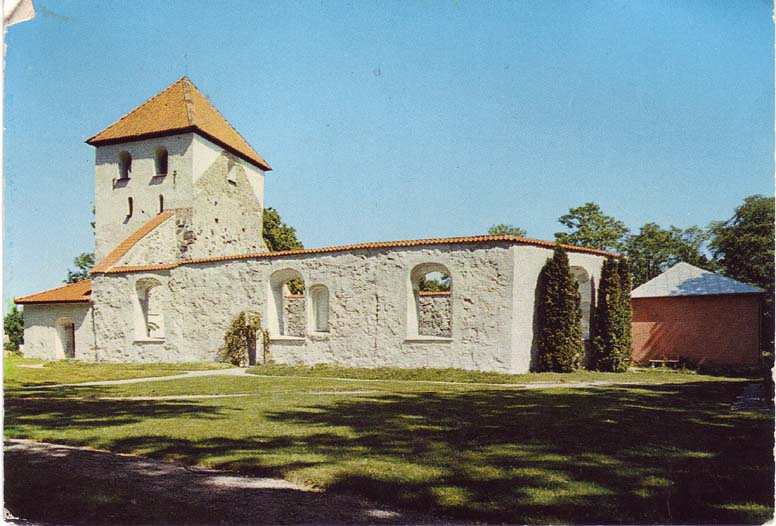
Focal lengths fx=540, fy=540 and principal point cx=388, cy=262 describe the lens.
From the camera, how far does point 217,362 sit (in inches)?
735

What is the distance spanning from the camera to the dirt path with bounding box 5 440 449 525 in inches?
140

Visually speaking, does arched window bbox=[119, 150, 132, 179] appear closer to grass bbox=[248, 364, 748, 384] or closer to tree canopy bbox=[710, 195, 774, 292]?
grass bbox=[248, 364, 748, 384]

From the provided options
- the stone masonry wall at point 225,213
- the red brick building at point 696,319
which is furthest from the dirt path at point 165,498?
the stone masonry wall at point 225,213

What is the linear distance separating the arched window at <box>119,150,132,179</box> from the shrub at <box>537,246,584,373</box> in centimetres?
1979

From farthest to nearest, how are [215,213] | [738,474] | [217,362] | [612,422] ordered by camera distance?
[215,213] → [217,362] → [612,422] → [738,474]

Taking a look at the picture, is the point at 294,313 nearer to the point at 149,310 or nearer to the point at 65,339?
the point at 149,310

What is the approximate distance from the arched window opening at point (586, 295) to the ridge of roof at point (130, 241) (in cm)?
1689

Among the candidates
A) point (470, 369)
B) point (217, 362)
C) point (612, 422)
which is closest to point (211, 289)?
point (217, 362)

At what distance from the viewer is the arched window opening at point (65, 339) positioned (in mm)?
22625

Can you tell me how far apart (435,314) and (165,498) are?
19.8m

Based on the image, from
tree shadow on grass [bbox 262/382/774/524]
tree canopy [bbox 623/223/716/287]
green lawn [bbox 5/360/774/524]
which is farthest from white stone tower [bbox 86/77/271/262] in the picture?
tree canopy [bbox 623/223/716/287]

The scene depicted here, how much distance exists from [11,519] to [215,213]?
73.4ft

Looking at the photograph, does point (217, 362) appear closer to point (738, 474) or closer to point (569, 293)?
point (569, 293)

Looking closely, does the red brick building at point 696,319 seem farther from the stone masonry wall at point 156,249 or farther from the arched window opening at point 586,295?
the stone masonry wall at point 156,249
